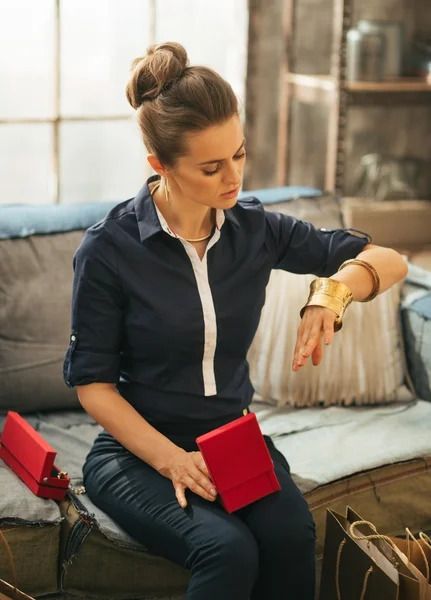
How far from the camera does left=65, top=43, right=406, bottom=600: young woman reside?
168 centimetres

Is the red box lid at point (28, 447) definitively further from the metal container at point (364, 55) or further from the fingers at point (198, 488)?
the metal container at point (364, 55)

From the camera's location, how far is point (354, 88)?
10.0 feet

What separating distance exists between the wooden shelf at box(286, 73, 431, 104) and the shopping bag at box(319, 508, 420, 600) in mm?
1706

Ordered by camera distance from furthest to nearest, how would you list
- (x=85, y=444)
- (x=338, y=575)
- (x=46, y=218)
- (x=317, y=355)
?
(x=46, y=218)
(x=85, y=444)
(x=338, y=575)
(x=317, y=355)

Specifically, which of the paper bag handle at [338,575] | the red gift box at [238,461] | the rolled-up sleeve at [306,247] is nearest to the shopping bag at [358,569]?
the paper bag handle at [338,575]

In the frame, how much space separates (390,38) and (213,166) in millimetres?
1673

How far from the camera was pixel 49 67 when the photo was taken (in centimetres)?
299

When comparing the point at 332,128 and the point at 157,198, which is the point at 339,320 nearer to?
the point at 157,198

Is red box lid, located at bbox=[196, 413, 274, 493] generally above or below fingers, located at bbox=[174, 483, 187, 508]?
above

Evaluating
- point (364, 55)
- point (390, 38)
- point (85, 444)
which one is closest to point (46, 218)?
point (85, 444)

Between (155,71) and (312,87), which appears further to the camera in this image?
(312,87)

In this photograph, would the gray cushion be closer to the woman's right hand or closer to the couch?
the couch

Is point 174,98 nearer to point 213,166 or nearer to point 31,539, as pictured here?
point 213,166

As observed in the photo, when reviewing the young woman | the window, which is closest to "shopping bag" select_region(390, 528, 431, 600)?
the young woman
